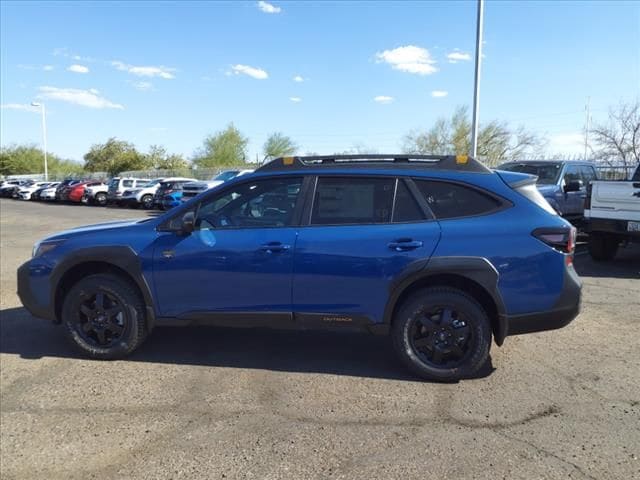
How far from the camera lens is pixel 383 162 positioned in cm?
452

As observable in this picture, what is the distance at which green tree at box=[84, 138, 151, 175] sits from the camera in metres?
70.1

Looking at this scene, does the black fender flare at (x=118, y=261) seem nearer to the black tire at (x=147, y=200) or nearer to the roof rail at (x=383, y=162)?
the roof rail at (x=383, y=162)

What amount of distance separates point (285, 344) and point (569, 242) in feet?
8.88

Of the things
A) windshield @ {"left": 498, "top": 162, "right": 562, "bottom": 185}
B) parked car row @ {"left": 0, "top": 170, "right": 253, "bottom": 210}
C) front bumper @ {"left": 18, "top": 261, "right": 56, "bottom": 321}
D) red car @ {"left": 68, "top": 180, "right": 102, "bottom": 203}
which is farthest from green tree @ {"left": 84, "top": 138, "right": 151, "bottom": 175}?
front bumper @ {"left": 18, "top": 261, "right": 56, "bottom": 321}

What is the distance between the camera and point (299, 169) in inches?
179

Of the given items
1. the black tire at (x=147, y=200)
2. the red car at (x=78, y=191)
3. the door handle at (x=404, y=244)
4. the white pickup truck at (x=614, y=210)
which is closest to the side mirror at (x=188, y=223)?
the door handle at (x=404, y=244)

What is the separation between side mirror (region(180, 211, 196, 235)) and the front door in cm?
6

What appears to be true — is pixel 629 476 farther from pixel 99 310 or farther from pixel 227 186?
pixel 99 310

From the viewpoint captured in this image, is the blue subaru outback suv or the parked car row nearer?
the blue subaru outback suv

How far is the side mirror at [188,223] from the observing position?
4395 millimetres

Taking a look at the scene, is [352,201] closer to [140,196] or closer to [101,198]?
[140,196]

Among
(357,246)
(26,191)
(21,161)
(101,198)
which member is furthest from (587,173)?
(21,161)

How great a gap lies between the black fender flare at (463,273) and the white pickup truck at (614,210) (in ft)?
19.3

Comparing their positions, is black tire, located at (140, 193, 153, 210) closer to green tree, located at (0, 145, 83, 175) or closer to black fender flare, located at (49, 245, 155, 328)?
black fender flare, located at (49, 245, 155, 328)
